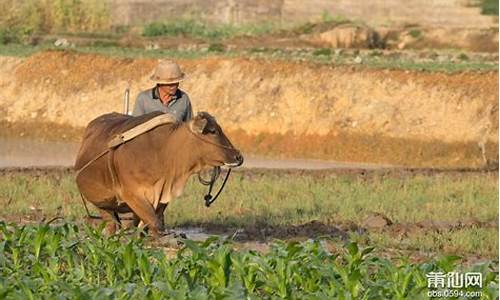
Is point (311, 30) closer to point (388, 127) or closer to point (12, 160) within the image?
point (388, 127)

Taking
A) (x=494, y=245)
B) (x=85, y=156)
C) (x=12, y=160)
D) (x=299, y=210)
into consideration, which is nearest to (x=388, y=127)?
(x=12, y=160)

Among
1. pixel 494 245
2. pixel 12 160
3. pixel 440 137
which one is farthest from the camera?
pixel 440 137

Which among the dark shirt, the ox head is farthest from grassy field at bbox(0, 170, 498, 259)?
the ox head

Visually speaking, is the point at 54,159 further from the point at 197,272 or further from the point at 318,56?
the point at 197,272

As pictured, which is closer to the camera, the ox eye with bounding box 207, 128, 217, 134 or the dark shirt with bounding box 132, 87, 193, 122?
the ox eye with bounding box 207, 128, 217, 134

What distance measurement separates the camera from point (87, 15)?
43.9 metres

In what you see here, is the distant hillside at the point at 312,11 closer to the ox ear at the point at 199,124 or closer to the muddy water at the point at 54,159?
the muddy water at the point at 54,159

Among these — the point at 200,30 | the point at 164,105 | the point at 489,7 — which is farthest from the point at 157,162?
the point at 489,7

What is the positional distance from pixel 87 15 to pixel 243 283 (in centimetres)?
3432

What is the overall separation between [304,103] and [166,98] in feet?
50.1

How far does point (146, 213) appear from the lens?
12281 millimetres

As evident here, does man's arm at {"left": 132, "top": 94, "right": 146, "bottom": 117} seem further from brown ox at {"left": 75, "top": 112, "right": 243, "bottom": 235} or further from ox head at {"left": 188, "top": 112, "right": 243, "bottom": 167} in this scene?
ox head at {"left": 188, "top": 112, "right": 243, "bottom": 167}

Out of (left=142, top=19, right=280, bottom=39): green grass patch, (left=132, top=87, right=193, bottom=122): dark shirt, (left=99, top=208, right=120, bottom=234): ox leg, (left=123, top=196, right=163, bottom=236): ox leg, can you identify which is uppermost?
(left=132, top=87, right=193, bottom=122): dark shirt

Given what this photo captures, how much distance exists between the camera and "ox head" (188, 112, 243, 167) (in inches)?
479
